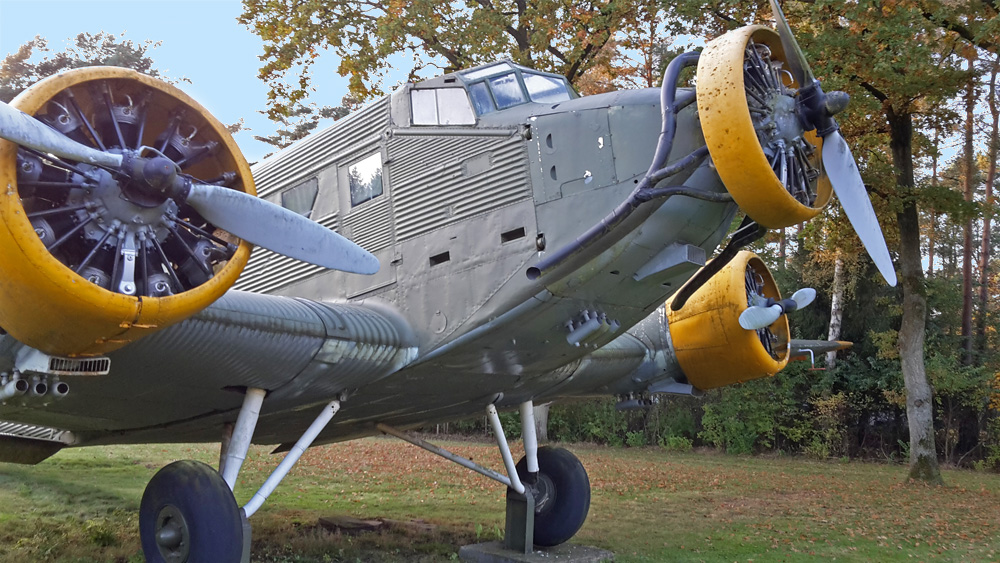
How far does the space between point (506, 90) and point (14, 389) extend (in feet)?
13.7

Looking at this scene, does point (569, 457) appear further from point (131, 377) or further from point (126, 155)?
point (126, 155)

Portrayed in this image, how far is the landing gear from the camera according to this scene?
8805mm

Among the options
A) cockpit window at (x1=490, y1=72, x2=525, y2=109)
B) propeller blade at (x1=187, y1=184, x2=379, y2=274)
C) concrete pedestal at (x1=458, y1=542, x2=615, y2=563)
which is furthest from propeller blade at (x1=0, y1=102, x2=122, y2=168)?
concrete pedestal at (x1=458, y1=542, x2=615, y2=563)

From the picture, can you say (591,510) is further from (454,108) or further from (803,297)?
(454,108)

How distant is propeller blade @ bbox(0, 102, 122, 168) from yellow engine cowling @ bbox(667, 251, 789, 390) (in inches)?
252

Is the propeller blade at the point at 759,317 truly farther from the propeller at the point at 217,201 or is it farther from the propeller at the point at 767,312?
the propeller at the point at 217,201

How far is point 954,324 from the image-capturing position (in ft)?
83.6

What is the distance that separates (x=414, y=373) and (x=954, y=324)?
25.0 meters

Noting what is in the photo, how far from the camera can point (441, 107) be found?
6492mm

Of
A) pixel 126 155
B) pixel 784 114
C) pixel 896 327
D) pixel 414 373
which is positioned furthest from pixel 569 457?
pixel 896 327

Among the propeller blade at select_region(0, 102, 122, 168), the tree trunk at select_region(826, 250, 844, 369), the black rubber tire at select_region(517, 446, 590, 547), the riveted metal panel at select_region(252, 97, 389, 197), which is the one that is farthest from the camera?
the tree trunk at select_region(826, 250, 844, 369)

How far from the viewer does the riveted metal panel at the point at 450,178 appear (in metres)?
5.96

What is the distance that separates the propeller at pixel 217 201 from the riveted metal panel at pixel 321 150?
241 cm

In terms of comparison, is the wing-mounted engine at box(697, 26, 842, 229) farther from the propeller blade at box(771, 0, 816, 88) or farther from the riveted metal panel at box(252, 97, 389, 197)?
the riveted metal panel at box(252, 97, 389, 197)
